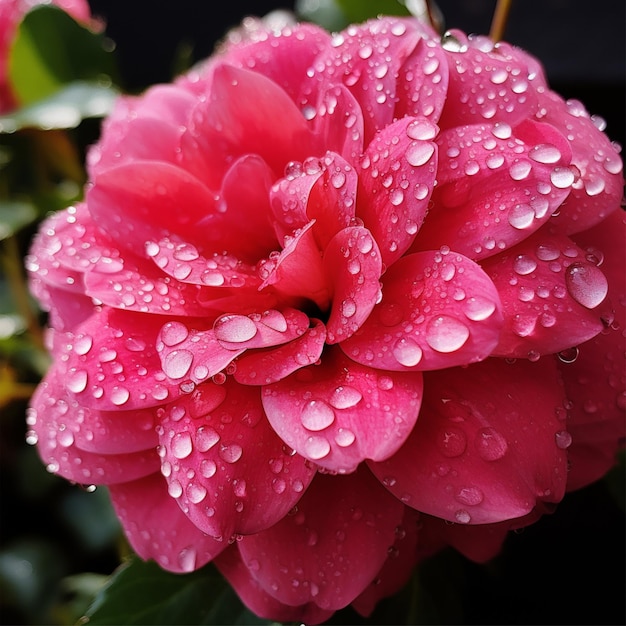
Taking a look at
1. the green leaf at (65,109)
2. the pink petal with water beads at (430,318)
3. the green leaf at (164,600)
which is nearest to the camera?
the pink petal with water beads at (430,318)

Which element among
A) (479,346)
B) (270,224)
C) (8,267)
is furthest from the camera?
(8,267)

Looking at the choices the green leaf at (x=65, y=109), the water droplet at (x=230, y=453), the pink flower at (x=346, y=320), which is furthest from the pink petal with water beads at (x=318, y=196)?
the green leaf at (x=65, y=109)

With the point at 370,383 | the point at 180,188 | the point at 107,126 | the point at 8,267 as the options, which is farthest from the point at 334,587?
the point at 8,267

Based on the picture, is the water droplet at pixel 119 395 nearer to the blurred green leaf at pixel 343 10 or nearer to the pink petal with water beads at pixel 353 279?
the pink petal with water beads at pixel 353 279

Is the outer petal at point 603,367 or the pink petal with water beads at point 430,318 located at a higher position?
the pink petal with water beads at point 430,318

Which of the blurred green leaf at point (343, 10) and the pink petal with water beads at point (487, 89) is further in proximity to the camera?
the blurred green leaf at point (343, 10)

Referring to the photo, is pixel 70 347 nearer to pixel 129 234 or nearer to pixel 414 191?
pixel 129 234

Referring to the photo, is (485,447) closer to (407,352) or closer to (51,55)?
(407,352)

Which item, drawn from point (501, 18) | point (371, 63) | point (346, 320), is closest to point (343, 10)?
point (501, 18)
